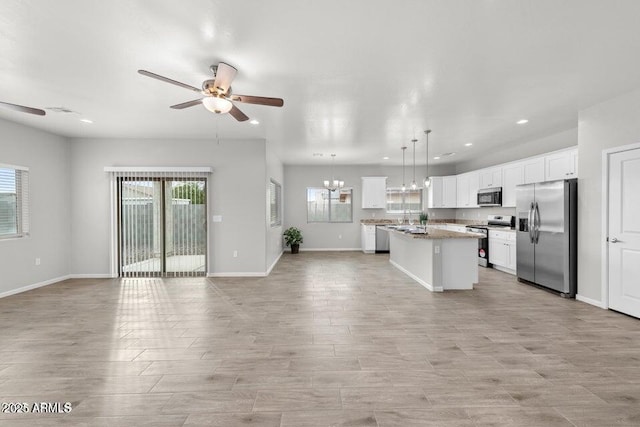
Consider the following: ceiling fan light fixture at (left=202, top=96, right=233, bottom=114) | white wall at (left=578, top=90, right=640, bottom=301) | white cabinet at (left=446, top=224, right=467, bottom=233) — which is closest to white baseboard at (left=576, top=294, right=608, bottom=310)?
white wall at (left=578, top=90, right=640, bottom=301)

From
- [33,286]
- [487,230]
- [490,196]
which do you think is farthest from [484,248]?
[33,286]

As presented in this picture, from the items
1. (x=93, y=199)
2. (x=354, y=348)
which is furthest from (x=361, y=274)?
(x=93, y=199)

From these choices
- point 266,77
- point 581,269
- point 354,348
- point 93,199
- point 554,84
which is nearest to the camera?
point 354,348

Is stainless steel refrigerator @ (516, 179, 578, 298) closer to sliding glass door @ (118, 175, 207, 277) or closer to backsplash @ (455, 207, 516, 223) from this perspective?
backsplash @ (455, 207, 516, 223)

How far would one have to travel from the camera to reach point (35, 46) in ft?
8.71

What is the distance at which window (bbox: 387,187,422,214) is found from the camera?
9.90 meters

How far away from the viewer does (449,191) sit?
9055 millimetres

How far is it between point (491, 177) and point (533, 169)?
1.33 metres

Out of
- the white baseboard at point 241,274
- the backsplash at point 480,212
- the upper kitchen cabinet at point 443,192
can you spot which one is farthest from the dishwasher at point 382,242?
the white baseboard at point 241,274

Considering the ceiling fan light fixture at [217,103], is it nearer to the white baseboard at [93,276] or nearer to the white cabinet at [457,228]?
the white baseboard at [93,276]

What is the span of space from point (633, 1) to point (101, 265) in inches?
318

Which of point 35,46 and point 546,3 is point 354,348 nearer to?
point 546,3

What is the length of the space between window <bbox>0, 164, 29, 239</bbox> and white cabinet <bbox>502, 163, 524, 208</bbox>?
922 cm

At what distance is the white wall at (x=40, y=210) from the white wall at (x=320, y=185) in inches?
215
